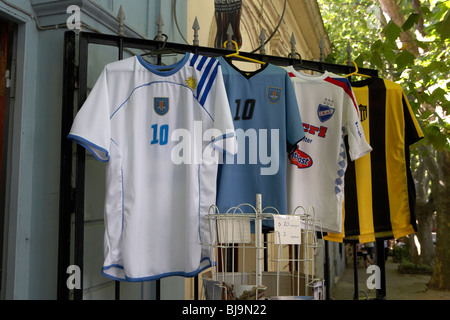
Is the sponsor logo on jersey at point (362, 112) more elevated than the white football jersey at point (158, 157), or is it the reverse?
the sponsor logo on jersey at point (362, 112)

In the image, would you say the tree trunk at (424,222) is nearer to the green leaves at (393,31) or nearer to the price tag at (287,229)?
the green leaves at (393,31)

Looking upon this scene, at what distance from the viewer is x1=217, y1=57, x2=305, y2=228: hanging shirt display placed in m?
2.41

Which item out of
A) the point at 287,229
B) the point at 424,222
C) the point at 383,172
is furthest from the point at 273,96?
the point at 424,222

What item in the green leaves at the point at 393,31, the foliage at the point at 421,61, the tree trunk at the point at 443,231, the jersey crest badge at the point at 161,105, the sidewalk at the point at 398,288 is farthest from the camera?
the sidewalk at the point at 398,288

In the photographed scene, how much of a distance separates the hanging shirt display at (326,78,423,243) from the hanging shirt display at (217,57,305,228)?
70cm

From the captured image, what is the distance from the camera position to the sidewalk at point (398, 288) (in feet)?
31.4

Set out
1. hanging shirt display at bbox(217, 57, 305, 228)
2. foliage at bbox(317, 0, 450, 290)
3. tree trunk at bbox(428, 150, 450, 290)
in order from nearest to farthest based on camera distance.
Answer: hanging shirt display at bbox(217, 57, 305, 228) → foliage at bbox(317, 0, 450, 290) → tree trunk at bbox(428, 150, 450, 290)

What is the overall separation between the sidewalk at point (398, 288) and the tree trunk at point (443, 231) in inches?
12.2

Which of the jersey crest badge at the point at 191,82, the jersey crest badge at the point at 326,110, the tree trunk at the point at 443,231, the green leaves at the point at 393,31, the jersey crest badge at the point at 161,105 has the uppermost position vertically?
the green leaves at the point at 393,31

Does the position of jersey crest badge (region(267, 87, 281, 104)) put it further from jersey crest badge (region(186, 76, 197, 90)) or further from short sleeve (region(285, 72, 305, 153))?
jersey crest badge (region(186, 76, 197, 90))

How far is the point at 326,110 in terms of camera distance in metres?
2.72

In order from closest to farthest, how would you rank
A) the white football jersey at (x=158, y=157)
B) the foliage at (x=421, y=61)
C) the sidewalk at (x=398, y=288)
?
the white football jersey at (x=158, y=157), the foliage at (x=421, y=61), the sidewalk at (x=398, y=288)

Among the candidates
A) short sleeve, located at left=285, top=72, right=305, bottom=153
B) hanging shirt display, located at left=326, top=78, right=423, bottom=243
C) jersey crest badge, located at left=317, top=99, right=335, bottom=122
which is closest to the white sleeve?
jersey crest badge, located at left=317, top=99, right=335, bottom=122

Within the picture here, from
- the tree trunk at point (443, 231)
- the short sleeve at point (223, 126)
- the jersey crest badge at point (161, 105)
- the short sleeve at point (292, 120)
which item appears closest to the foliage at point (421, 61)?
the tree trunk at point (443, 231)
